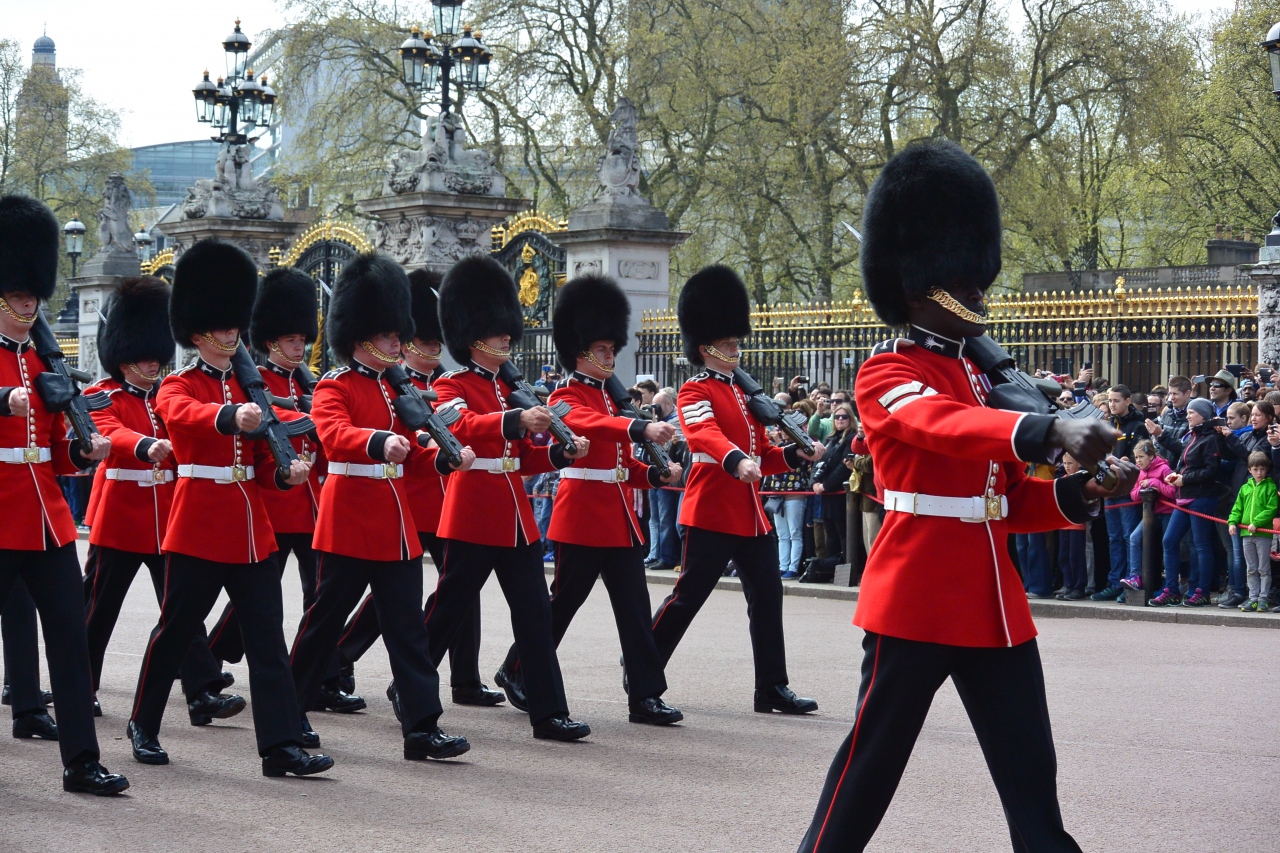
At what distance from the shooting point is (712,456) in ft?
23.1

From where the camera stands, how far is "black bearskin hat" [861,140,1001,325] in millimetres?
4188

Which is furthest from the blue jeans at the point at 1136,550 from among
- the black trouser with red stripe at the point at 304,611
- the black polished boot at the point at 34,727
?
the black polished boot at the point at 34,727

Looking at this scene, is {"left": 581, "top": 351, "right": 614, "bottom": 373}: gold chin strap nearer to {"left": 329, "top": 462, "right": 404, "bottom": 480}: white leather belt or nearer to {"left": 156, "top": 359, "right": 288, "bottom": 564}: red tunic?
{"left": 329, "top": 462, "right": 404, "bottom": 480}: white leather belt

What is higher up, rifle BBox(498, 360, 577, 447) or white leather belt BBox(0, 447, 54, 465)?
rifle BBox(498, 360, 577, 447)

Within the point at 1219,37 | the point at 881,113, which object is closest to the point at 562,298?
the point at 881,113

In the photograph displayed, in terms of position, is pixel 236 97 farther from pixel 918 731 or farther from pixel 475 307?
pixel 918 731

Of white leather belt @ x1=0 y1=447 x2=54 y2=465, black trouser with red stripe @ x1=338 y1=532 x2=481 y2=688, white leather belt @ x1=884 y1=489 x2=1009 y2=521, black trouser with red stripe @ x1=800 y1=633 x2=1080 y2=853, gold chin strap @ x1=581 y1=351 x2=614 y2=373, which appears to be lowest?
black trouser with red stripe @ x1=338 y1=532 x2=481 y2=688

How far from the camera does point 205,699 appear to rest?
7.02m

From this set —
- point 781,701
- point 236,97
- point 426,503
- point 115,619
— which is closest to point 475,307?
point 426,503

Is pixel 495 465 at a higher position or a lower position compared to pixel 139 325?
lower

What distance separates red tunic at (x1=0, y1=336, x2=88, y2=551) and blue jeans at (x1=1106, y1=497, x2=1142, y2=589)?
7.37 metres

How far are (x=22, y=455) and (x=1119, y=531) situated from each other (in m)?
7.68

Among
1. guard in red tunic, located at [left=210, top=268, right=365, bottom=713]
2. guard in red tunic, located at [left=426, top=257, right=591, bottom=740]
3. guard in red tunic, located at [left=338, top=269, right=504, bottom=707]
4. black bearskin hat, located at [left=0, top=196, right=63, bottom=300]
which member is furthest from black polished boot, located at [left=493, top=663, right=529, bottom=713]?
black bearskin hat, located at [left=0, top=196, right=63, bottom=300]

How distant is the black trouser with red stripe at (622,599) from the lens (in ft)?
23.0
